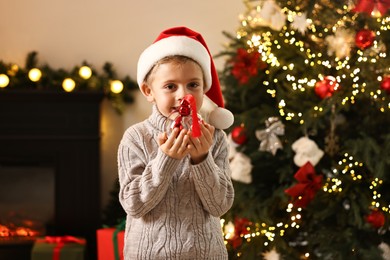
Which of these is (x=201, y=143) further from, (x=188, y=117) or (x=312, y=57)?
(x=312, y=57)

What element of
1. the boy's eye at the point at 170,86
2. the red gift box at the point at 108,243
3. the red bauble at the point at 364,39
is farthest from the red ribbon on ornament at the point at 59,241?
the boy's eye at the point at 170,86

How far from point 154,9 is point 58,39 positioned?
2.01ft

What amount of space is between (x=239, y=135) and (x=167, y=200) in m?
1.93

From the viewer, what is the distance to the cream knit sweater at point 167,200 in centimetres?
169

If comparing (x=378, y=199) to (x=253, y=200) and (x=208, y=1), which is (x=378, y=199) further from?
(x=208, y=1)

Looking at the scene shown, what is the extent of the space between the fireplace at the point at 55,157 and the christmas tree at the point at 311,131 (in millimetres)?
1170

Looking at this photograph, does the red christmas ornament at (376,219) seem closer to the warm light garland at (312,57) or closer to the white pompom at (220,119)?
the warm light garland at (312,57)

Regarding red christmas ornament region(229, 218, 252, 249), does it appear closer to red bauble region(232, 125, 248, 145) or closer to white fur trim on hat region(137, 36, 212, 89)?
red bauble region(232, 125, 248, 145)

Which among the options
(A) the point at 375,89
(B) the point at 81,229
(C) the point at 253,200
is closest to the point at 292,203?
(C) the point at 253,200

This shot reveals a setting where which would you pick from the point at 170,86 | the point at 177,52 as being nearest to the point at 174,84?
the point at 170,86

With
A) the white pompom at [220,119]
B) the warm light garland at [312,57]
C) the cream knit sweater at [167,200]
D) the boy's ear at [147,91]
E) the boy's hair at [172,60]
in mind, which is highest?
the warm light garland at [312,57]

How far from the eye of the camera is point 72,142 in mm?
4613

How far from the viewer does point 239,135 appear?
11.9ft

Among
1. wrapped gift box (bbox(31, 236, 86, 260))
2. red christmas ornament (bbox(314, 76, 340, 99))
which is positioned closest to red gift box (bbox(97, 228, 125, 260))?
wrapped gift box (bbox(31, 236, 86, 260))
